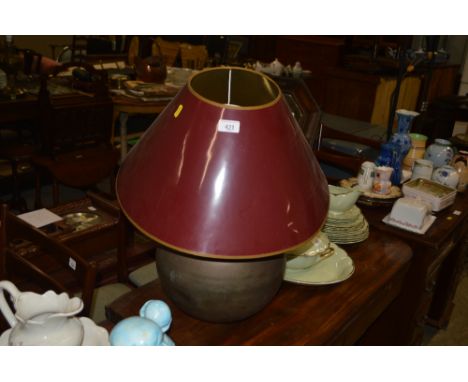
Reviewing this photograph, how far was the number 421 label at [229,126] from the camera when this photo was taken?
0.78 m

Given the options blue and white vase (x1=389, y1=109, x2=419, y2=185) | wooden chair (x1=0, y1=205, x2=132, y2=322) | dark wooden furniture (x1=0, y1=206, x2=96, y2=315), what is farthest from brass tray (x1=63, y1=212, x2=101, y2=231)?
blue and white vase (x1=389, y1=109, x2=419, y2=185)

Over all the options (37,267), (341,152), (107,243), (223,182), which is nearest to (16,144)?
(107,243)

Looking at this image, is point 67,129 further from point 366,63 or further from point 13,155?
point 366,63

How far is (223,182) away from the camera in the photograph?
2.53 feet

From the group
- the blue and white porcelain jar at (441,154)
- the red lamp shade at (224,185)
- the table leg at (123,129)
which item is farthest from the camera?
the table leg at (123,129)

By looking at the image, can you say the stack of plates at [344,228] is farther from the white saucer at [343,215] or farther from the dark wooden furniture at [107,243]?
the dark wooden furniture at [107,243]

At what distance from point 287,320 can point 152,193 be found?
1.49 ft

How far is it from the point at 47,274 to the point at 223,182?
787mm

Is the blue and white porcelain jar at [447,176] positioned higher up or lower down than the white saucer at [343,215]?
higher up

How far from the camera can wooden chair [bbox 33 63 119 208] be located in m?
2.84

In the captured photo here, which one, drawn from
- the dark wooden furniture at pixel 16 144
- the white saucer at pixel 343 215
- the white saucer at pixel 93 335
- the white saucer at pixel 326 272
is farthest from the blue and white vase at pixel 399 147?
the dark wooden furniture at pixel 16 144

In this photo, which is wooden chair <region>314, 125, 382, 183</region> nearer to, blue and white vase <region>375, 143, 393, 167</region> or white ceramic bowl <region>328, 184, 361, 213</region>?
blue and white vase <region>375, 143, 393, 167</region>

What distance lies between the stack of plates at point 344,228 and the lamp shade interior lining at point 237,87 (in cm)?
57

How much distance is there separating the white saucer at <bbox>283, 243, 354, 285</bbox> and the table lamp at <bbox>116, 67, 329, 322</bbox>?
0.37 m
